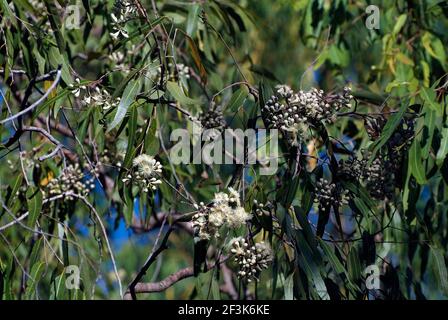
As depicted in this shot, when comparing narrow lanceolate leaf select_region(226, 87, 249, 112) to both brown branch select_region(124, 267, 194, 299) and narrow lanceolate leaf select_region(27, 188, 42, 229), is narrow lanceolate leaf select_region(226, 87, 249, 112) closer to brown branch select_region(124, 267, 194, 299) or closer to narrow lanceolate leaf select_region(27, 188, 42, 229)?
brown branch select_region(124, 267, 194, 299)

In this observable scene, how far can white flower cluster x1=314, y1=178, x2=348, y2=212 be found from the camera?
2.16 metres

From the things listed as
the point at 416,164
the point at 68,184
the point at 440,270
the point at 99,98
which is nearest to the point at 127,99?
the point at 99,98

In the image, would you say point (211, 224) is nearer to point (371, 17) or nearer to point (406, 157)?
point (406, 157)

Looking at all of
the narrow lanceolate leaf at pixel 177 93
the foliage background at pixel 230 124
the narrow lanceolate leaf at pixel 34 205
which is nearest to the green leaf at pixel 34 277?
the foliage background at pixel 230 124

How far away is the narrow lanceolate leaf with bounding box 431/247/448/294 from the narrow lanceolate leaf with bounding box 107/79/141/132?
903 millimetres

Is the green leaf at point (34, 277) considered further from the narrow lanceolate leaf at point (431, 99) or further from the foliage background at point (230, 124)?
the narrow lanceolate leaf at point (431, 99)

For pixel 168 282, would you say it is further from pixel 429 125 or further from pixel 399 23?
pixel 399 23

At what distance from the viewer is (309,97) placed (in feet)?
6.79

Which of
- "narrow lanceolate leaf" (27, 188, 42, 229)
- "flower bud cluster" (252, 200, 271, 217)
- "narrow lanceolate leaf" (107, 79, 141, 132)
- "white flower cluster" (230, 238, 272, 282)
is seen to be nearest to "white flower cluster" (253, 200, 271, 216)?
"flower bud cluster" (252, 200, 271, 217)

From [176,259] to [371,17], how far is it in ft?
8.56

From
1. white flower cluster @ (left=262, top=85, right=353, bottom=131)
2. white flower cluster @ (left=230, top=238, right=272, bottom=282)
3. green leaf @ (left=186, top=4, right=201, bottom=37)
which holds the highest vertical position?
green leaf @ (left=186, top=4, right=201, bottom=37)

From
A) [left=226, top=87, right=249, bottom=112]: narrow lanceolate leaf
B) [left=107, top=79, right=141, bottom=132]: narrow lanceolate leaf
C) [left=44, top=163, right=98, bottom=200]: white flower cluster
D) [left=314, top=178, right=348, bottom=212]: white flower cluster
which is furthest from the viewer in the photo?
[left=44, top=163, right=98, bottom=200]: white flower cluster

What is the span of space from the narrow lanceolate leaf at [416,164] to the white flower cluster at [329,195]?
185 mm
